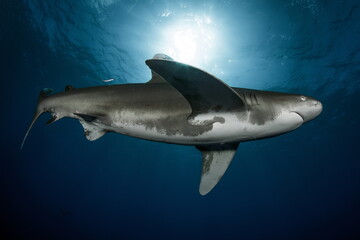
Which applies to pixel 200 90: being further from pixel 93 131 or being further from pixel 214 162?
pixel 93 131

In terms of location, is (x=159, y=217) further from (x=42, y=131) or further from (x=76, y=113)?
(x=76, y=113)

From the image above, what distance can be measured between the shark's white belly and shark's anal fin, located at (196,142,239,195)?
2.48ft

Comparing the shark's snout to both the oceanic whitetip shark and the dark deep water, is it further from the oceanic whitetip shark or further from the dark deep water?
the dark deep water

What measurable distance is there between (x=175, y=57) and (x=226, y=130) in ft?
40.1

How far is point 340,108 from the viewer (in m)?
21.1

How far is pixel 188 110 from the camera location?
2.33 m

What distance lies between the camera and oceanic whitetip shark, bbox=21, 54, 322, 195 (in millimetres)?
2035

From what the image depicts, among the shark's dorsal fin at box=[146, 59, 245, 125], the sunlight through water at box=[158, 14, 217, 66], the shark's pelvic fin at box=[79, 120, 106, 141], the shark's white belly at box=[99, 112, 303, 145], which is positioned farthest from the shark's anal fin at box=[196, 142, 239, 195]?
the sunlight through water at box=[158, 14, 217, 66]

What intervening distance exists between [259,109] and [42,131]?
39507mm

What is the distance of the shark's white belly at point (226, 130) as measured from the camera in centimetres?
223

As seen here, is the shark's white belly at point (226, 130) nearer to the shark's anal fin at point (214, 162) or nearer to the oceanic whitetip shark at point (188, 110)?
the oceanic whitetip shark at point (188, 110)

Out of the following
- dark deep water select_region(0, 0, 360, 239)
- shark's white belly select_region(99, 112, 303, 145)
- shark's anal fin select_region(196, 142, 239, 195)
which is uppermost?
dark deep water select_region(0, 0, 360, 239)

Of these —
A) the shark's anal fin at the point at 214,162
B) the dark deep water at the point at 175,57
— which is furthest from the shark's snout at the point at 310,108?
the dark deep water at the point at 175,57

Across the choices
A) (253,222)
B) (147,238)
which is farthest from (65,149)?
(253,222)
